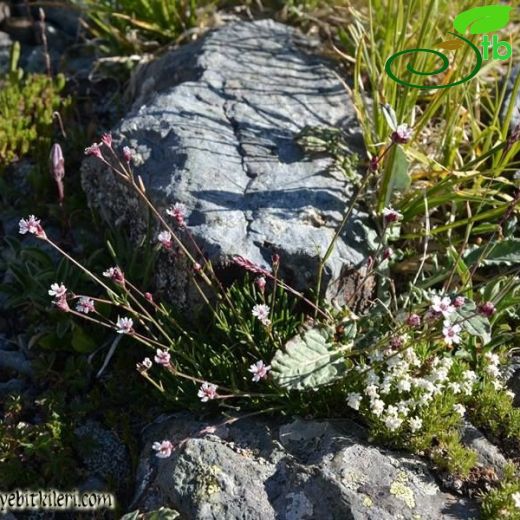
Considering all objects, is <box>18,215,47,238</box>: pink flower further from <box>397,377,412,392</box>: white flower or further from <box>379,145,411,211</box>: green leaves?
<box>379,145,411,211</box>: green leaves

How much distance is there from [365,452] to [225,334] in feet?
2.89

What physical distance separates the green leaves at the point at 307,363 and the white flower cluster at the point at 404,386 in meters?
0.12

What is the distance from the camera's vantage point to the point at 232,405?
12.3ft

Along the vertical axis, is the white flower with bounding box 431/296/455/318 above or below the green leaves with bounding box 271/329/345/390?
above

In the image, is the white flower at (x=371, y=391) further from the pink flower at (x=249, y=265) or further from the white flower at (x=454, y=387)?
the pink flower at (x=249, y=265)

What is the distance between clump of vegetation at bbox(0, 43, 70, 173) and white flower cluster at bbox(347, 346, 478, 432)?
8.92 ft

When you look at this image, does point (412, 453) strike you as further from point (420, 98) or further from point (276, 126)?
point (420, 98)

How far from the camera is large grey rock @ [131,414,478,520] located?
128 inches

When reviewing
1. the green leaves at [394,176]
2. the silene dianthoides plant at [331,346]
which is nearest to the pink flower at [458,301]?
the silene dianthoides plant at [331,346]

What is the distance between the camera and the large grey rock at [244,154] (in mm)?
4008

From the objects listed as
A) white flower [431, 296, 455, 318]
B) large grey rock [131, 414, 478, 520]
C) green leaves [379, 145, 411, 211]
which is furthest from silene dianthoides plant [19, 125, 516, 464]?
green leaves [379, 145, 411, 211]

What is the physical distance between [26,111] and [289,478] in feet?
10.7

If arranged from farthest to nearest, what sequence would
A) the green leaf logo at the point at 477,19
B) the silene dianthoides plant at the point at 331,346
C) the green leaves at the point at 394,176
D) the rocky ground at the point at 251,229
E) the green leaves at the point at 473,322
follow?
the green leaf logo at the point at 477,19 → the green leaves at the point at 394,176 → the green leaves at the point at 473,322 → the silene dianthoides plant at the point at 331,346 → the rocky ground at the point at 251,229

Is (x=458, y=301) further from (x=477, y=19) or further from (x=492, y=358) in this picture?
(x=477, y=19)
